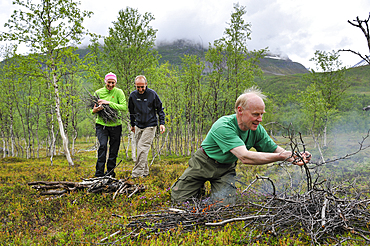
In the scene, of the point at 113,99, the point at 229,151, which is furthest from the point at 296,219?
the point at 113,99

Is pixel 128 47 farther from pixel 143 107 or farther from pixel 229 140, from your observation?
pixel 229 140

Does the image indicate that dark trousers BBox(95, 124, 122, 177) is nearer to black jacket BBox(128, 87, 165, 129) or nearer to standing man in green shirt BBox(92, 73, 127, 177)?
standing man in green shirt BBox(92, 73, 127, 177)

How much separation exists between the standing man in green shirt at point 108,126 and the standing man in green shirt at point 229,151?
8.56 feet

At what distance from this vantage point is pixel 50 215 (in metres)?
3.75

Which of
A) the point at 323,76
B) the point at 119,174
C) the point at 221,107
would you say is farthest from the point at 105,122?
the point at 323,76

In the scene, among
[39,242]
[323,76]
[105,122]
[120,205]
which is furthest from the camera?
[323,76]

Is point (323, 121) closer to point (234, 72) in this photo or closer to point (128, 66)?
point (234, 72)

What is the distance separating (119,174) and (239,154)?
5371 mm

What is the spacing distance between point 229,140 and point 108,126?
12.9ft

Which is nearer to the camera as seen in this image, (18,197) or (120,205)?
(120,205)

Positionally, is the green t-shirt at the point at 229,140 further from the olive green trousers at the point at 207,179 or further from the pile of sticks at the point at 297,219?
the pile of sticks at the point at 297,219

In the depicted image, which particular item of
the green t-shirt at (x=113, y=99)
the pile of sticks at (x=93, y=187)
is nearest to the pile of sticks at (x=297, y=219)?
the pile of sticks at (x=93, y=187)

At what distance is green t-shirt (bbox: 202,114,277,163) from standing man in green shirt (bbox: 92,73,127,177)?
3.15m

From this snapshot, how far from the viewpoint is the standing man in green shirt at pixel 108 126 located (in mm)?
5531
